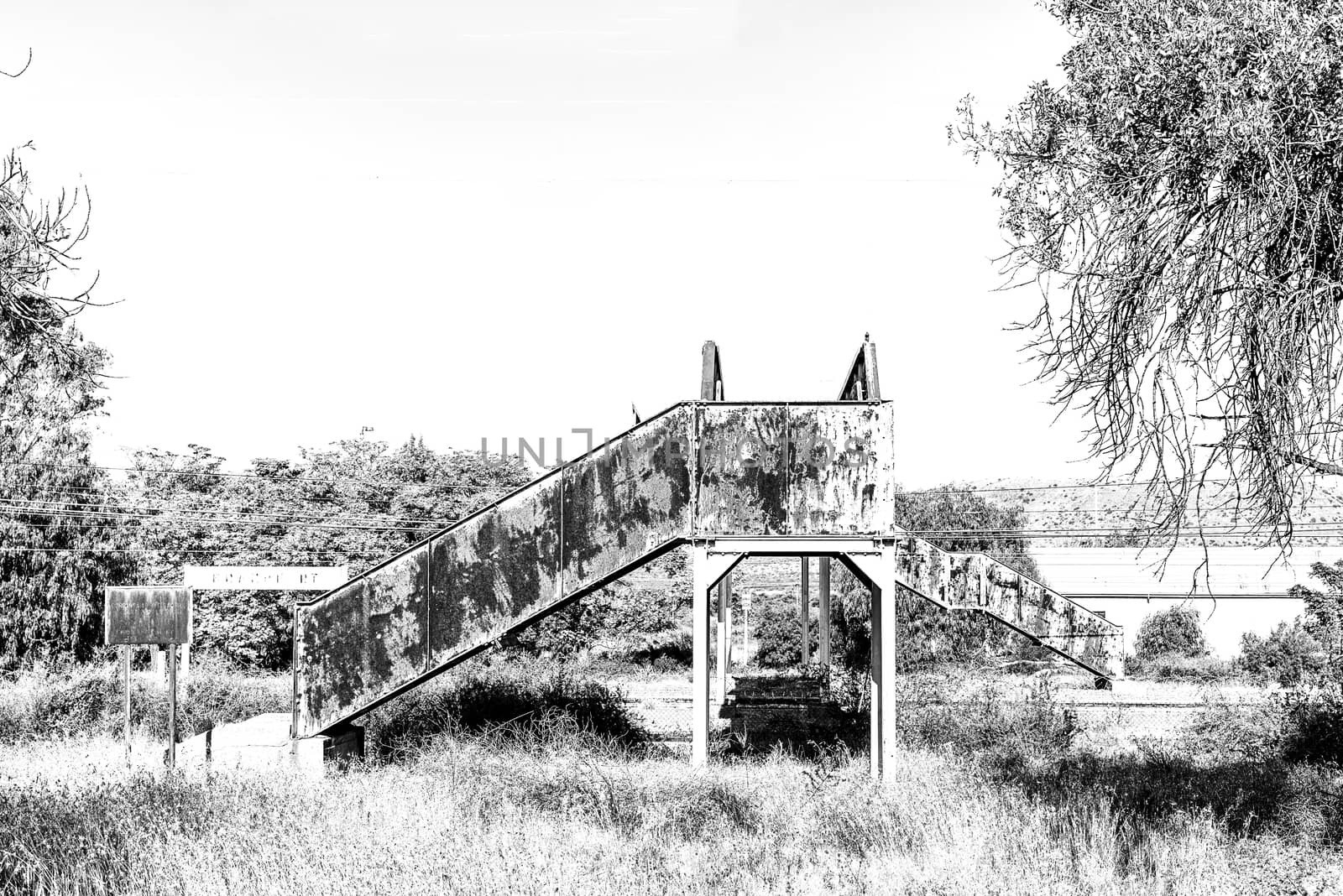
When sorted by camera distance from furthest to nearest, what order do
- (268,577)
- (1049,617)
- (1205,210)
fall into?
(1049,617)
(268,577)
(1205,210)

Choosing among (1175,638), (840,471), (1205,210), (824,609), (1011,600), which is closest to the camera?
(1205,210)

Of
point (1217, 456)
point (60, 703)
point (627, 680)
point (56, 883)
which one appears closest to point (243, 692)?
point (60, 703)

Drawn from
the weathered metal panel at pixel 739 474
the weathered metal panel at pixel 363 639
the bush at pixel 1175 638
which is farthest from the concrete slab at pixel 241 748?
the bush at pixel 1175 638

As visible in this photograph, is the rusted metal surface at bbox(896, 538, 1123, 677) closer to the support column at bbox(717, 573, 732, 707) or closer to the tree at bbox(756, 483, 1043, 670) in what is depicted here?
the support column at bbox(717, 573, 732, 707)

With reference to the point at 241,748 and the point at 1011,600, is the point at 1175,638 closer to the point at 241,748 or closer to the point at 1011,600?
the point at 1011,600

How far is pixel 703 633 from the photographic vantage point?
1349 centimetres

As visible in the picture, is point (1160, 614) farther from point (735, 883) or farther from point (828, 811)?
point (735, 883)

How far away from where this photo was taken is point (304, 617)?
13469 millimetres

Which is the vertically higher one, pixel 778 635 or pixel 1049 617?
pixel 1049 617

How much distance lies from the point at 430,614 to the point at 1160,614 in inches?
1000

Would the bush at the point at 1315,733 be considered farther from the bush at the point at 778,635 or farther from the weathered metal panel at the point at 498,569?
the bush at the point at 778,635

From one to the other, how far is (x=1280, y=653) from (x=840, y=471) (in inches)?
767

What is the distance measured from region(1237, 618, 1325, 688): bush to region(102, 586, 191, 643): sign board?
2025 centimetres

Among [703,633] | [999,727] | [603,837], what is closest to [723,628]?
[703,633]
